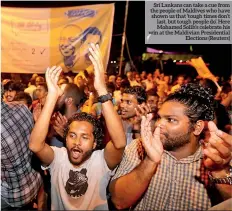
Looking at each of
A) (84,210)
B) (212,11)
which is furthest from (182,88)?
(212,11)

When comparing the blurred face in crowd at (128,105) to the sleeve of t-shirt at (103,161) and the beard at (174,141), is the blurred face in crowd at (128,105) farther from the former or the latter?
the beard at (174,141)

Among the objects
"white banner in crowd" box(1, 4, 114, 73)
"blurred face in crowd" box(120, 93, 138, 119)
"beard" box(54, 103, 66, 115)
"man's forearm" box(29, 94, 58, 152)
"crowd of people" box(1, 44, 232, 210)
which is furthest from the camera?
"white banner in crowd" box(1, 4, 114, 73)

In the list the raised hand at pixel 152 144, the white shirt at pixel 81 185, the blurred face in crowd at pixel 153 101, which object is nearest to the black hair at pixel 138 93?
the blurred face in crowd at pixel 153 101

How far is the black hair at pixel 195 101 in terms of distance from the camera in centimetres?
259

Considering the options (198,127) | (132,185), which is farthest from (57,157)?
(198,127)

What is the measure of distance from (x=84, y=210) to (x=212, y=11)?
8.51 ft

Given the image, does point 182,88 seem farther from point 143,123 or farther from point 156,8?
point 156,8

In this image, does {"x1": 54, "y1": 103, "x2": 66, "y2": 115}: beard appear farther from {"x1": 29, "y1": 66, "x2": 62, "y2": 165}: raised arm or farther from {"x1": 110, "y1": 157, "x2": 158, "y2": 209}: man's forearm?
{"x1": 110, "y1": 157, "x2": 158, "y2": 209}: man's forearm

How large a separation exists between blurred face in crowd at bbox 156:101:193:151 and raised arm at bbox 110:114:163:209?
24cm

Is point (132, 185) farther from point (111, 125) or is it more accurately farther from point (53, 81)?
point (53, 81)

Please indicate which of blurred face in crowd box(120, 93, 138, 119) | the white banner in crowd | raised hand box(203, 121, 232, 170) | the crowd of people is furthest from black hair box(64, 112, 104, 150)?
the white banner in crowd

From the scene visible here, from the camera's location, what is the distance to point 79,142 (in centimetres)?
258

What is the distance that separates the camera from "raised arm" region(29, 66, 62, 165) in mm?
2465

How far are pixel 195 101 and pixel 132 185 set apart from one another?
851mm
